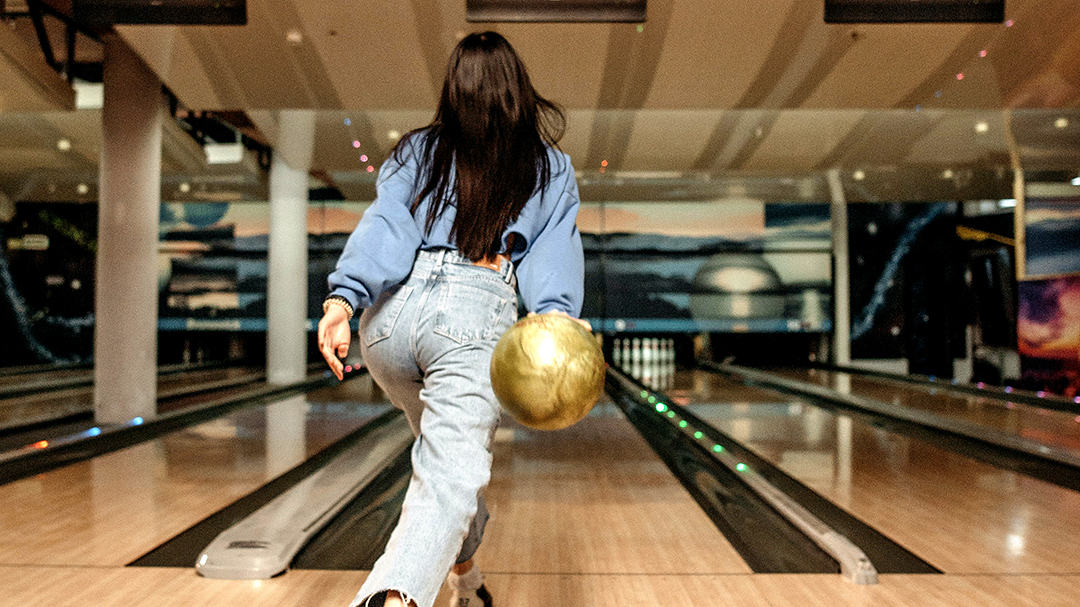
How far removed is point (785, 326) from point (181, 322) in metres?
8.77

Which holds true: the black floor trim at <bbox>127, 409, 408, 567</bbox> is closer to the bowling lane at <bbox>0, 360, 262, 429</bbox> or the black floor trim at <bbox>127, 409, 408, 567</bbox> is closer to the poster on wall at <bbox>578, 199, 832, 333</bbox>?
the bowling lane at <bbox>0, 360, 262, 429</bbox>

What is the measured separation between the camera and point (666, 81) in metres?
4.87

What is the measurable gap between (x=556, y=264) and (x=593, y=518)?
1769 mm

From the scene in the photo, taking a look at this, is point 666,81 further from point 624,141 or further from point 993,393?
point 993,393

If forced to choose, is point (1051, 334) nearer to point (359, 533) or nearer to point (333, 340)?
point (359, 533)

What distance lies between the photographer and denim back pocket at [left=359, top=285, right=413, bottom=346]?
1152 mm

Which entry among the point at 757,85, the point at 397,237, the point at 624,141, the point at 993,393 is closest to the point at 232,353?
the point at 624,141

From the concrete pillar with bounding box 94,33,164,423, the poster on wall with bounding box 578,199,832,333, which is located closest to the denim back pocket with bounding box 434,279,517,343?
the concrete pillar with bounding box 94,33,164,423

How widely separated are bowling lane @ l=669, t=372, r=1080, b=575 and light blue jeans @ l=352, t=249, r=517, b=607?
5.64 feet

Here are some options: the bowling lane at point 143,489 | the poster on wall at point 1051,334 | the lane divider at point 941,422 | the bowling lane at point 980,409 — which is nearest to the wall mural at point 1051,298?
the poster on wall at point 1051,334

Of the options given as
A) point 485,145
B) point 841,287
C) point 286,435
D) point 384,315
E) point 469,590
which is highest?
point 841,287

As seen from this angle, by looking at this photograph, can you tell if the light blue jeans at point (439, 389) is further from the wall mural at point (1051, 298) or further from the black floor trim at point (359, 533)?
the wall mural at point (1051, 298)

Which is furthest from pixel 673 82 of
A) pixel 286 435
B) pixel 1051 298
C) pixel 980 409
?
pixel 1051 298

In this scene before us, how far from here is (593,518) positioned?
278cm
